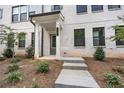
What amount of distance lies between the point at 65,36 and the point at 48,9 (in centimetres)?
350

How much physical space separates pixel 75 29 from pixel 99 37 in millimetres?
2423

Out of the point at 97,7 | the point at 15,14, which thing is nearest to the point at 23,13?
the point at 15,14

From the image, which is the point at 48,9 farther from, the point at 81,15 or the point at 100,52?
the point at 100,52

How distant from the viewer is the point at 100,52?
33.3 ft

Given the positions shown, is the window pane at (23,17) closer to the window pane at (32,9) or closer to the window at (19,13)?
the window at (19,13)

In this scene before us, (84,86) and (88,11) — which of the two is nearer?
(84,86)

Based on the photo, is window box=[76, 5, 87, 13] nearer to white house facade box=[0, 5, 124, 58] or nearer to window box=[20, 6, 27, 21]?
white house facade box=[0, 5, 124, 58]

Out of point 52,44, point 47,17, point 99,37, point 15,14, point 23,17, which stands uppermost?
point 15,14

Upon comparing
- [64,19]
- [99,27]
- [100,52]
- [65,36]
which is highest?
[64,19]

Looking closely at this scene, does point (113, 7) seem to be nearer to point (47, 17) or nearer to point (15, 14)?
point (47, 17)

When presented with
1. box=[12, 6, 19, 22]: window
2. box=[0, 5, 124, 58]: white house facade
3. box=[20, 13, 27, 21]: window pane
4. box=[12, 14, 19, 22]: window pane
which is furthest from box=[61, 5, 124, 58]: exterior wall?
box=[12, 14, 19, 22]: window pane

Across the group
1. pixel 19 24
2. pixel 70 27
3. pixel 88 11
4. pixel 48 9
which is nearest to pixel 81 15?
pixel 88 11

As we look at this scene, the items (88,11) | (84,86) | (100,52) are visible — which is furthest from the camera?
(88,11)

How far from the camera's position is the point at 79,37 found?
11.9 metres
